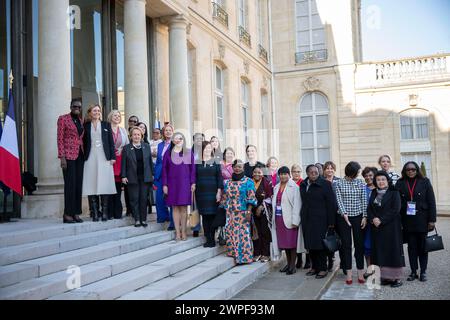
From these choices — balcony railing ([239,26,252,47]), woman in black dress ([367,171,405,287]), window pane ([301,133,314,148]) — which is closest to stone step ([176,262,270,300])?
woman in black dress ([367,171,405,287])

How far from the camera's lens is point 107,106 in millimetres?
9734

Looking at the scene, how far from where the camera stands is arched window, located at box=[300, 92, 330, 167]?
19266 mm

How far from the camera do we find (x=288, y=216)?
21.7 ft

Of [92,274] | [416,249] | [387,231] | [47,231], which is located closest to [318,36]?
[416,249]

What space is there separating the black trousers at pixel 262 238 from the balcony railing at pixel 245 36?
34.8 ft

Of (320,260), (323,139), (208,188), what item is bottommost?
(320,260)

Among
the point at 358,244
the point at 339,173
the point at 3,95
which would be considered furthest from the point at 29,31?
the point at 339,173

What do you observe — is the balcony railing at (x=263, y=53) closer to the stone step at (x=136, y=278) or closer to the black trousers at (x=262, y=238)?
the black trousers at (x=262, y=238)

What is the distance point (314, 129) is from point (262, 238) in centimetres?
1311

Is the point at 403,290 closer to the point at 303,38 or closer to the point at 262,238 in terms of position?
the point at 262,238
